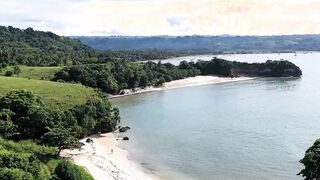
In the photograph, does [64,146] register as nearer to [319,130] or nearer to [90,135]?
[90,135]

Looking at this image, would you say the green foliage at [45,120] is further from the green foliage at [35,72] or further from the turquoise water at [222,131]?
the green foliage at [35,72]

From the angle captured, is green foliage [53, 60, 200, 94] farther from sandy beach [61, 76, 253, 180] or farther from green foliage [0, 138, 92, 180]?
green foliage [0, 138, 92, 180]

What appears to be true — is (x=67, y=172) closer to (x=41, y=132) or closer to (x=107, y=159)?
(x=107, y=159)

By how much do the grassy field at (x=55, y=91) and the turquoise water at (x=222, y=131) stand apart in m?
12.0

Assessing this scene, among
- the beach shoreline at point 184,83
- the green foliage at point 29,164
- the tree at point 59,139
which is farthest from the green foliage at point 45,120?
the beach shoreline at point 184,83

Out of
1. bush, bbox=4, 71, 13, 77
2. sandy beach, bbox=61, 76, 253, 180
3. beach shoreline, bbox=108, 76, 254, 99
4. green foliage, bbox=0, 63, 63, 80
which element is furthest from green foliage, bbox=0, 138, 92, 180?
beach shoreline, bbox=108, 76, 254, 99

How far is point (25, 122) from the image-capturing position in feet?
236

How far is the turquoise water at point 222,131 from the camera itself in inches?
2685

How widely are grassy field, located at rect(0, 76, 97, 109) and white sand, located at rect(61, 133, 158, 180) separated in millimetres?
11521

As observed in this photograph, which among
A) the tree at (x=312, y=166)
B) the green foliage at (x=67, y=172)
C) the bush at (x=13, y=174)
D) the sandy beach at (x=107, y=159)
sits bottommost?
the sandy beach at (x=107, y=159)

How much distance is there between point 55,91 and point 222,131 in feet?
115

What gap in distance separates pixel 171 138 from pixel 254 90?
78509 millimetres

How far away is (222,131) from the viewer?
92625mm

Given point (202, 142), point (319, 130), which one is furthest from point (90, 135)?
point (319, 130)
